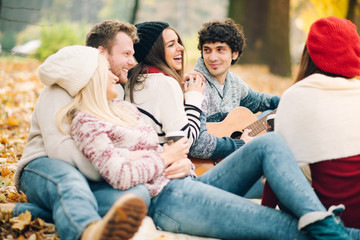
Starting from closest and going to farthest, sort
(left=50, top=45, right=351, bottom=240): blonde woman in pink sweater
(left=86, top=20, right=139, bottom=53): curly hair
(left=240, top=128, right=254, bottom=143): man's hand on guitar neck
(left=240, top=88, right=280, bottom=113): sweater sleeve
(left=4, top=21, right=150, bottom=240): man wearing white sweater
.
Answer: (left=4, top=21, right=150, bottom=240): man wearing white sweater, (left=50, top=45, right=351, bottom=240): blonde woman in pink sweater, (left=86, top=20, right=139, bottom=53): curly hair, (left=240, top=128, right=254, bottom=143): man's hand on guitar neck, (left=240, top=88, right=280, bottom=113): sweater sleeve

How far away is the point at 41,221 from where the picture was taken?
2768mm

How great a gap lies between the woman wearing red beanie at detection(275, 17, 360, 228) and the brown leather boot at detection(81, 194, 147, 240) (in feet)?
3.61

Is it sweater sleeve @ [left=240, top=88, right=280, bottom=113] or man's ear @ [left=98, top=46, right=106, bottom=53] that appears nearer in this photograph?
man's ear @ [left=98, top=46, right=106, bottom=53]

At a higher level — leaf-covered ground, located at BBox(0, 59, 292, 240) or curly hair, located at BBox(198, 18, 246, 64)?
curly hair, located at BBox(198, 18, 246, 64)

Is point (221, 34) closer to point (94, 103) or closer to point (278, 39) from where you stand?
point (94, 103)

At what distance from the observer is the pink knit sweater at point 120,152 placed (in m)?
2.52

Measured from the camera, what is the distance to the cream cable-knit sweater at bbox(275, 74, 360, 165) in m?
2.62

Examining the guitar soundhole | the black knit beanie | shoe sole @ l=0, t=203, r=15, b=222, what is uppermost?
the black knit beanie

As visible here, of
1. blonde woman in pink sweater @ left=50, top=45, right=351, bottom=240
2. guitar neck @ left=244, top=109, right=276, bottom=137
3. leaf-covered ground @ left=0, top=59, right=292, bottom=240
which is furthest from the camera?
guitar neck @ left=244, top=109, right=276, bottom=137

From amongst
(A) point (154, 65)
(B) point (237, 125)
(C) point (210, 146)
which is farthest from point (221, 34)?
(C) point (210, 146)

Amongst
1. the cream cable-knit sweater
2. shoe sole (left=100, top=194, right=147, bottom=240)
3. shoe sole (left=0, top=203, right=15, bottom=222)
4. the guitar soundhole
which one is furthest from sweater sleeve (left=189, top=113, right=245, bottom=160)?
shoe sole (left=100, top=194, right=147, bottom=240)

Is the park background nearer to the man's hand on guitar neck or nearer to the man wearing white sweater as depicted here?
the man wearing white sweater

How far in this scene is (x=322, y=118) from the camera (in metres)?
2.62

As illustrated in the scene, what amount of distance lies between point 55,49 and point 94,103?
30.1 feet
